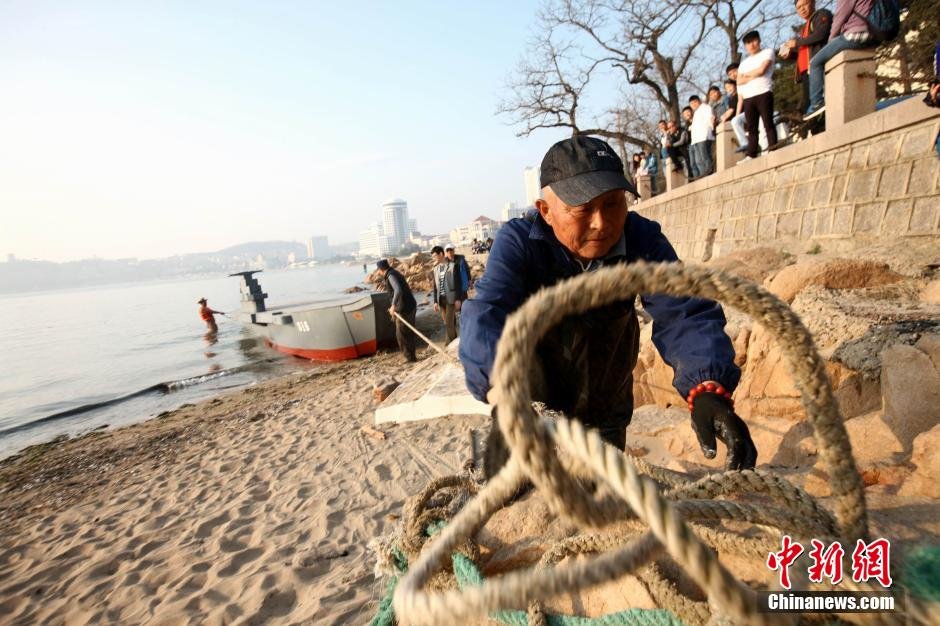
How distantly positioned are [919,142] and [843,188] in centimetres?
98

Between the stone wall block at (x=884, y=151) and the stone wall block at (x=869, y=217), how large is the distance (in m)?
0.46

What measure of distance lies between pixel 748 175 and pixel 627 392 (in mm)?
7192

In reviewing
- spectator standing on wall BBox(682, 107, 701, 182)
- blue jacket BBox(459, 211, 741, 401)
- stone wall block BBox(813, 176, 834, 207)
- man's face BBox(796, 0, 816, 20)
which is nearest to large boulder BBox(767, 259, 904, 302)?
stone wall block BBox(813, 176, 834, 207)

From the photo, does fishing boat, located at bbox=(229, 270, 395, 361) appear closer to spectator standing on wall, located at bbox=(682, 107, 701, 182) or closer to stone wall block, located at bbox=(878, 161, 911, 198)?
spectator standing on wall, located at bbox=(682, 107, 701, 182)

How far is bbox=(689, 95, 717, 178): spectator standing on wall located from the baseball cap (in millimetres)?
9295

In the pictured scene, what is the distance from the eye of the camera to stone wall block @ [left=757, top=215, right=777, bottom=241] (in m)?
6.75

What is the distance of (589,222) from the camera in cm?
164

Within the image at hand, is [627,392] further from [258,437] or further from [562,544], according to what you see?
[258,437]

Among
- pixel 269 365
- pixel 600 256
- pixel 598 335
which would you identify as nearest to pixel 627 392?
pixel 598 335

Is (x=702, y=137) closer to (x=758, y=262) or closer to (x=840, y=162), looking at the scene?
(x=840, y=162)

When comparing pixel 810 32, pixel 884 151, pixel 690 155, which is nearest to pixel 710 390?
pixel 884 151

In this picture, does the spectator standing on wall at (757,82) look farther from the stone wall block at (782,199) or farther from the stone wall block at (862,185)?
the stone wall block at (862,185)

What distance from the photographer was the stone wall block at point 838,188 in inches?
214

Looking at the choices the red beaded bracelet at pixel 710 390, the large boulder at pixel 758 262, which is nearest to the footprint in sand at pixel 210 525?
the red beaded bracelet at pixel 710 390
